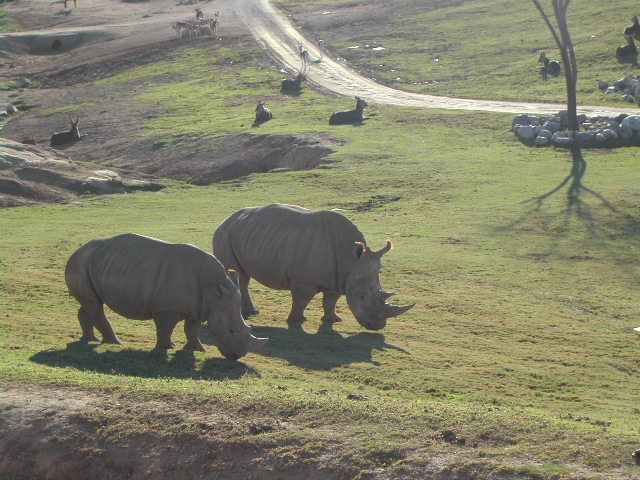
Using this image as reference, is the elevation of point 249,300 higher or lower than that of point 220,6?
lower

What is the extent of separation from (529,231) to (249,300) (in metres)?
10.7

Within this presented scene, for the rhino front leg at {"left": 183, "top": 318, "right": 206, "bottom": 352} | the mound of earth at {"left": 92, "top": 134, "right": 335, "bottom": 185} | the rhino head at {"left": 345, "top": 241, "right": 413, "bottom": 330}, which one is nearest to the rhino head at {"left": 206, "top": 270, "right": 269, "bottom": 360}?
the rhino front leg at {"left": 183, "top": 318, "right": 206, "bottom": 352}

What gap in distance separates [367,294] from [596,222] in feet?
39.1

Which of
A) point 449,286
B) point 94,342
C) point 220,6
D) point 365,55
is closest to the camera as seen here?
point 94,342

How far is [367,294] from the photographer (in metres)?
18.7

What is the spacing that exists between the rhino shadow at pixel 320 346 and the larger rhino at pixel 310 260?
48cm

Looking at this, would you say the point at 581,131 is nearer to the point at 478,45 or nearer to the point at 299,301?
the point at 299,301

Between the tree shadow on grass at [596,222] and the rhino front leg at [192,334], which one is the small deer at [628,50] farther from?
the rhino front leg at [192,334]

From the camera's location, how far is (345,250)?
1905 centimetres

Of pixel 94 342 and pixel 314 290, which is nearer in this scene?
pixel 94 342

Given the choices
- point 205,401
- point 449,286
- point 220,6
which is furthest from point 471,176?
point 220,6

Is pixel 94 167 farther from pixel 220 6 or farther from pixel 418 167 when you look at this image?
pixel 220 6

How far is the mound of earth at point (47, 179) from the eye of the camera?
3453 centimetres

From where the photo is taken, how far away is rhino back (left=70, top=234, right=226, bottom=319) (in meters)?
16.2
